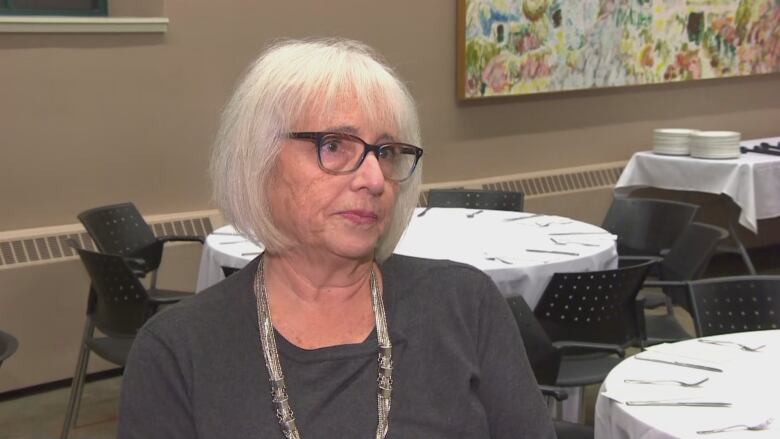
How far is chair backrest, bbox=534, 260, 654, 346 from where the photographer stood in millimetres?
3652

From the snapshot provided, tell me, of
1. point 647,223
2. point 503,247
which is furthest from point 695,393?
point 647,223

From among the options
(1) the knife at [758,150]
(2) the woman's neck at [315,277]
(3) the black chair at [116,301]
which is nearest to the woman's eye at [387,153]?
(2) the woman's neck at [315,277]

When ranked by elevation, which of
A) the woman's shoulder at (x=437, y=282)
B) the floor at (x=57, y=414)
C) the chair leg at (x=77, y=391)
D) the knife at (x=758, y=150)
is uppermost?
the woman's shoulder at (x=437, y=282)

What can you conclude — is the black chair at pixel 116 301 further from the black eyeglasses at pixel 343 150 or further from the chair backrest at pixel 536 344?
the black eyeglasses at pixel 343 150

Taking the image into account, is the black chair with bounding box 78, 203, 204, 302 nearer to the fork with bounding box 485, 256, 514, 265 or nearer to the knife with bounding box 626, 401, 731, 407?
the fork with bounding box 485, 256, 514, 265

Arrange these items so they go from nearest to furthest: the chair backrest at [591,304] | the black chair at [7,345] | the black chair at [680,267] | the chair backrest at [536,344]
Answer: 1. the black chair at [7,345]
2. the chair backrest at [536,344]
3. the chair backrest at [591,304]
4. the black chair at [680,267]

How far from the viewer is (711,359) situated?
8.63ft

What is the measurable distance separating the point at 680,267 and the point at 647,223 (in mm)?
555

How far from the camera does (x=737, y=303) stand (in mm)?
3408

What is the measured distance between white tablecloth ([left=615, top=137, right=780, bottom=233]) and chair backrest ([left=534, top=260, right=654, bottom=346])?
303 centimetres

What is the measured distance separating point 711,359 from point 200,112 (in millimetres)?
3599

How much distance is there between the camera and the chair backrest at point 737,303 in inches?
133

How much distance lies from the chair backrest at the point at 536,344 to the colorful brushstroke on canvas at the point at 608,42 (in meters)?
3.40

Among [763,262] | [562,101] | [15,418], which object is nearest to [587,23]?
[562,101]
